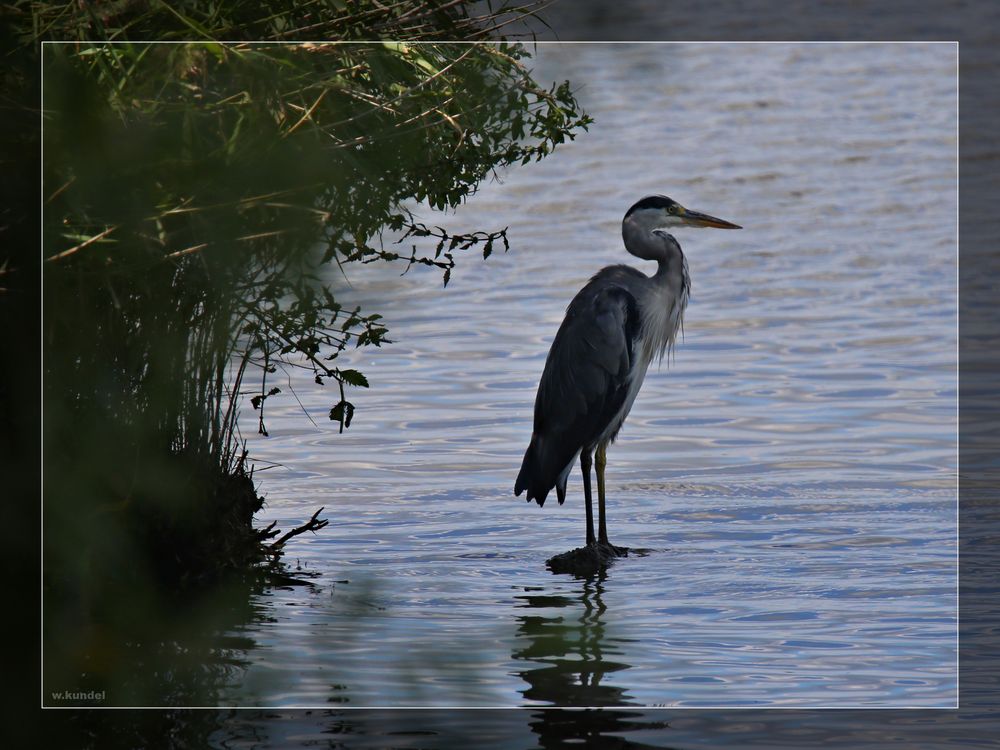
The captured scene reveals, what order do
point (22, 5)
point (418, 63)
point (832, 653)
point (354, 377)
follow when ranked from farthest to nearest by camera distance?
point (832, 653)
point (354, 377)
point (418, 63)
point (22, 5)

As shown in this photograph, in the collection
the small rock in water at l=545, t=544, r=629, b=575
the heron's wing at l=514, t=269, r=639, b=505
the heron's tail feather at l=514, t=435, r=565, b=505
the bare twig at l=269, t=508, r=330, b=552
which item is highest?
the heron's wing at l=514, t=269, r=639, b=505

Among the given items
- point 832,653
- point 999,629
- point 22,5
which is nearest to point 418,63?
point 22,5

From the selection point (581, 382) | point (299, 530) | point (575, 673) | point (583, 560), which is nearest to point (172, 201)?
point (575, 673)

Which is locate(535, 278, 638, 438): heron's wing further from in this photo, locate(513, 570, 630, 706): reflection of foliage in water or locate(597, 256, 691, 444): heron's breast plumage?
locate(513, 570, 630, 706): reflection of foliage in water

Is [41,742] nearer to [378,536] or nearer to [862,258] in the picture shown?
[378,536]

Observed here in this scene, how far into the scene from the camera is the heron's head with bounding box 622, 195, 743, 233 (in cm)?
613

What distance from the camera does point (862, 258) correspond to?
1062 cm

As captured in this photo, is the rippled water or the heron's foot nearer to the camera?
the rippled water

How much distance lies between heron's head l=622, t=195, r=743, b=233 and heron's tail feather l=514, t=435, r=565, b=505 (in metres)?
0.99

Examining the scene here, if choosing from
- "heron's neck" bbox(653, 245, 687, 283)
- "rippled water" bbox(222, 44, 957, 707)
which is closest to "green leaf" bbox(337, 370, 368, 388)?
"rippled water" bbox(222, 44, 957, 707)

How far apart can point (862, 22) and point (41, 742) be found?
8.95 m

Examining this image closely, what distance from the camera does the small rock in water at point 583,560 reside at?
17.5ft

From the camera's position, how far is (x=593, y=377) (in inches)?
229

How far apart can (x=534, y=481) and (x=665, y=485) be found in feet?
2.77
